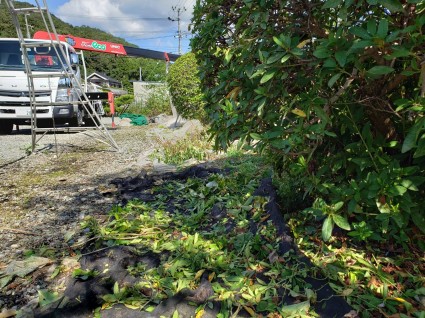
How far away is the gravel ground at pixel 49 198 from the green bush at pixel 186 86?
3070 millimetres

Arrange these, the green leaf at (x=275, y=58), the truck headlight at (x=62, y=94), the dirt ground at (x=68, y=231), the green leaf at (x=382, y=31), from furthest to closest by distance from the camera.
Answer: the truck headlight at (x=62, y=94) < the dirt ground at (x=68, y=231) < the green leaf at (x=275, y=58) < the green leaf at (x=382, y=31)

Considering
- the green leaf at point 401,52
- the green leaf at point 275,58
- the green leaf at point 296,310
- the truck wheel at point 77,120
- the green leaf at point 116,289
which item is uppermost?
the green leaf at point 401,52

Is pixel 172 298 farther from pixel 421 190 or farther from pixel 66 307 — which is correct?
pixel 421 190

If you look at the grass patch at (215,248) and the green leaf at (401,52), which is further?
the grass patch at (215,248)

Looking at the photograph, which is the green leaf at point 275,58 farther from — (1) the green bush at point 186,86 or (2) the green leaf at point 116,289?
(1) the green bush at point 186,86

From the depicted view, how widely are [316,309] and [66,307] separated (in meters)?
1.16

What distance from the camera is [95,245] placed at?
7.29 feet

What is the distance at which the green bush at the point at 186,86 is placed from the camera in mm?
9026

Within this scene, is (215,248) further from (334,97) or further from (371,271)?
(334,97)

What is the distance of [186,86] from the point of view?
30.3ft

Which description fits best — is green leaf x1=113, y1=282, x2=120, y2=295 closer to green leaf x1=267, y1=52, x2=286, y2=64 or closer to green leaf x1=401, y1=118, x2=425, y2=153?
green leaf x1=267, y1=52, x2=286, y2=64

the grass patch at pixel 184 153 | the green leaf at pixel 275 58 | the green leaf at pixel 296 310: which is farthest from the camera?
the grass patch at pixel 184 153

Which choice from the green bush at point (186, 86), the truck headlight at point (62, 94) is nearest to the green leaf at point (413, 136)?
the green bush at point (186, 86)

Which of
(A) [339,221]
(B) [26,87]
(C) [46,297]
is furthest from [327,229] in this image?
(B) [26,87]
